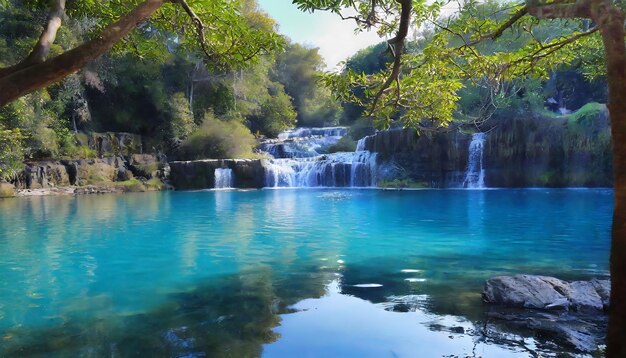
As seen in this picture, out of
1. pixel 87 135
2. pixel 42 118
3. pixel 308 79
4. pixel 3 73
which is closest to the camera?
pixel 3 73

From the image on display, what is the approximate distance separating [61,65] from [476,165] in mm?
23601

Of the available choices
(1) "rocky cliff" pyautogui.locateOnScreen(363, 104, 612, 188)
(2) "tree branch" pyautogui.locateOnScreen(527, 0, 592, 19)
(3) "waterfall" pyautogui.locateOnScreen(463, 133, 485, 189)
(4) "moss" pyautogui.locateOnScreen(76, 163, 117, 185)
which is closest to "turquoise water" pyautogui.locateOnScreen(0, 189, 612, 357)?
(2) "tree branch" pyautogui.locateOnScreen(527, 0, 592, 19)

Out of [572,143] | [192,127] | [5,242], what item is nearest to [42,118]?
[192,127]

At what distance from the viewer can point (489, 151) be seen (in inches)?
945

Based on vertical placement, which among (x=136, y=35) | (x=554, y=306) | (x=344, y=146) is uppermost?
(x=344, y=146)

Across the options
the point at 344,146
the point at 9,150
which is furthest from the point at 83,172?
the point at 344,146

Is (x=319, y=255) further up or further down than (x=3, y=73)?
further down

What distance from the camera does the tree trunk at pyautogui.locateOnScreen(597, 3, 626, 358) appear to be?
272 cm

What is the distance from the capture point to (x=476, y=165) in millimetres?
24500

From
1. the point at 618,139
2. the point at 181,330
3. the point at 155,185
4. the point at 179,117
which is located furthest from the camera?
the point at 179,117

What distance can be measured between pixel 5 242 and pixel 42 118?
16293 mm

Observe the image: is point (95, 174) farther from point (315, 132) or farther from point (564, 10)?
point (564, 10)

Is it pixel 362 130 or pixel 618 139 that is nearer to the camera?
pixel 618 139

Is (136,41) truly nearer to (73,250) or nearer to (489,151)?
(73,250)
